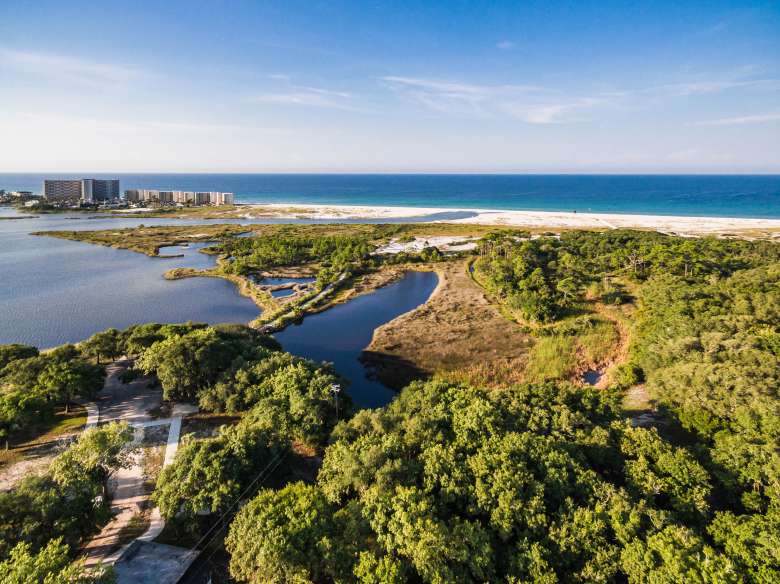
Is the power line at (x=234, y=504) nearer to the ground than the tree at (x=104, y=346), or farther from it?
nearer to the ground

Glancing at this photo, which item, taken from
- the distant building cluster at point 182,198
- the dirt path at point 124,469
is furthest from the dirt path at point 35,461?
the distant building cluster at point 182,198

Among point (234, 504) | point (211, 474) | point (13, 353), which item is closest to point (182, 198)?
point (13, 353)

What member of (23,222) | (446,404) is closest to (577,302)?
(446,404)

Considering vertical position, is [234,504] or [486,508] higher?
[486,508]

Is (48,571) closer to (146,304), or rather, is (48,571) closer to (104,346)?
(104,346)

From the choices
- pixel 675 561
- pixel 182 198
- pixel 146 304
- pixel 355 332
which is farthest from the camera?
pixel 182 198

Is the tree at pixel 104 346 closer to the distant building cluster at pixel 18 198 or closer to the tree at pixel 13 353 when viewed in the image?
the tree at pixel 13 353
